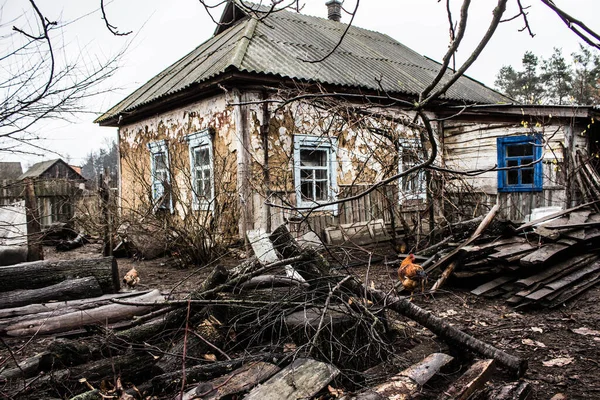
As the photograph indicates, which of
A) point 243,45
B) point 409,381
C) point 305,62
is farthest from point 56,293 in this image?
point 243,45

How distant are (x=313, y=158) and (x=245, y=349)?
6756 mm

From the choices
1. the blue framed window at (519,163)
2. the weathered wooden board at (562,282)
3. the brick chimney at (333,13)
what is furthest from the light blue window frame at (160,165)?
the brick chimney at (333,13)

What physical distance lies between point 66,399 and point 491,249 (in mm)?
5311

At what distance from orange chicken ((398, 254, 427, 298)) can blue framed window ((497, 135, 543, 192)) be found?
585 cm

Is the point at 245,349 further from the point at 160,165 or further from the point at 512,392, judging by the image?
the point at 160,165

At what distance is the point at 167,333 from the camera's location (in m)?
3.74

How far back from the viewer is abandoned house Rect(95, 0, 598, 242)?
777 centimetres

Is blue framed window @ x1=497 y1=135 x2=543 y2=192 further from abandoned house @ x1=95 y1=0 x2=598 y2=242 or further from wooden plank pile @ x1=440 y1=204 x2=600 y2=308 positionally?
wooden plank pile @ x1=440 y1=204 x2=600 y2=308

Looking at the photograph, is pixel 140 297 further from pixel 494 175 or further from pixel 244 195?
pixel 494 175

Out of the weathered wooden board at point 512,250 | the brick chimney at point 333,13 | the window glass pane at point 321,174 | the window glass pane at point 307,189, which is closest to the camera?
the weathered wooden board at point 512,250

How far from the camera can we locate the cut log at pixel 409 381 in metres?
2.54

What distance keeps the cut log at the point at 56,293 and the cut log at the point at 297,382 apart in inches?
120

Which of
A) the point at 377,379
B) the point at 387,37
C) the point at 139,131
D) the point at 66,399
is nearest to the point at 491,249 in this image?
the point at 377,379

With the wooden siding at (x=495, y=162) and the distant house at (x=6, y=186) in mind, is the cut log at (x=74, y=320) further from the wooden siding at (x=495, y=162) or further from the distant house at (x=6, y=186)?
the wooden siding at (x=495, y=162)
